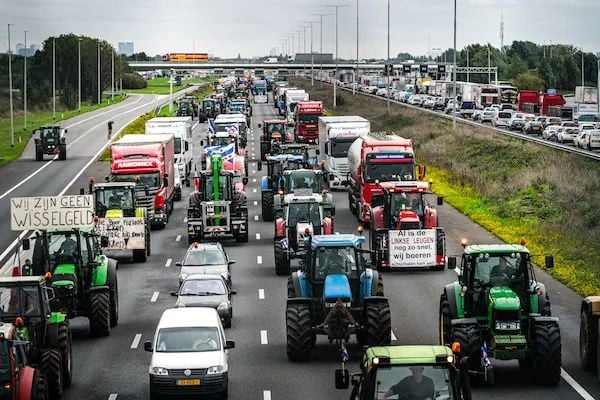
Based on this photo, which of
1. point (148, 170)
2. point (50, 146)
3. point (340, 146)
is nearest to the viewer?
point (148, 170)

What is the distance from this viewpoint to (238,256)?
164 ft

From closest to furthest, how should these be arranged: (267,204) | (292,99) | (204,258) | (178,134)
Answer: (204,258) → (267,204) → (178,134) → (292,99)

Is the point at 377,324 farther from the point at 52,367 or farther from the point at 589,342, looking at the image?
the point at 52,367

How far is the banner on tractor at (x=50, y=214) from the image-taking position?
35156 mm

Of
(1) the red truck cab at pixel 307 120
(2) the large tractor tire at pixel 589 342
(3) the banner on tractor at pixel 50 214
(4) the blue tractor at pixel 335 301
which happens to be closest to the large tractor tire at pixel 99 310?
(3) the banner on tractor at pixel 50 214

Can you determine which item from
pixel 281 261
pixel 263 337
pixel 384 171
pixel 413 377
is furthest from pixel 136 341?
pixel 384 171

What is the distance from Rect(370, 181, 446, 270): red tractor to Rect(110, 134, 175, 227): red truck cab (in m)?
14.5

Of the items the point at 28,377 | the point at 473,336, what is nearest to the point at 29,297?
the point at 28,377

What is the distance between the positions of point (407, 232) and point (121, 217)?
1178 cm

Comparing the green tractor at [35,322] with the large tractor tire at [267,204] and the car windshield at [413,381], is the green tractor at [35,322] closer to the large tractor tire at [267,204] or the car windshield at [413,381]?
the car windshield at [413,381]

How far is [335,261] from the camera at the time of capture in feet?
99.8

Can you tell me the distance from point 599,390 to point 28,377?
12.1 m

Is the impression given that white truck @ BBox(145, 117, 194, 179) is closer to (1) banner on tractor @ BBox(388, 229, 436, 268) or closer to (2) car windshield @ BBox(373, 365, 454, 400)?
(1) banner on tractor @ BBox(388, 229, 436, 268)

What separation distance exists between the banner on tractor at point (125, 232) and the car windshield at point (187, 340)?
21.5 metres
